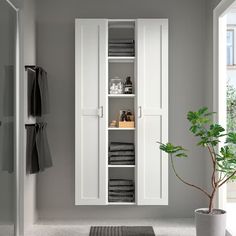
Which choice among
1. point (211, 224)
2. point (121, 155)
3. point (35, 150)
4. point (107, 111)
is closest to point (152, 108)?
point (107, 111)

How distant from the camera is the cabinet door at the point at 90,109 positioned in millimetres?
4785

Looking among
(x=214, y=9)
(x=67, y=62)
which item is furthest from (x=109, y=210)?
(x=214, y=9)

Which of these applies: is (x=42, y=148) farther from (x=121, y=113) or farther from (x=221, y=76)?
(x=221, y=76)

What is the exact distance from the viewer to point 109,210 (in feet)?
16.8

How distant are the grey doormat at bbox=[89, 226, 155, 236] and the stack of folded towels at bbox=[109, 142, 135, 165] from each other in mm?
667

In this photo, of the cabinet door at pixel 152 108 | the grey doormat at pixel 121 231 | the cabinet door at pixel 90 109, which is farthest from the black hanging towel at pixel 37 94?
the grey doormat at pixel 121 231

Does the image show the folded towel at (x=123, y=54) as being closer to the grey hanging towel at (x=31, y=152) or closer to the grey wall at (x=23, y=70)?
the grey wall at (x=23, y=70)

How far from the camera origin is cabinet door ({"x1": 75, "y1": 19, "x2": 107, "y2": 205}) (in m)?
4.79

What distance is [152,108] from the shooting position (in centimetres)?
480

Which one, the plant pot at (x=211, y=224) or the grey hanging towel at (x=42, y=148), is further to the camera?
the grey hanging towel at (x=42, y=148)

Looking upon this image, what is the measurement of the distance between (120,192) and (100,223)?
1.33 feet

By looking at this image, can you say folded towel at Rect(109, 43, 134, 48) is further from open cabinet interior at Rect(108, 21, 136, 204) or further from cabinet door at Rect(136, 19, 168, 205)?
cabinet door at Rect(136, 19, 168, 205)

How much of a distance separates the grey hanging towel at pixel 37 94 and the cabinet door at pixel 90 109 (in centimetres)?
34

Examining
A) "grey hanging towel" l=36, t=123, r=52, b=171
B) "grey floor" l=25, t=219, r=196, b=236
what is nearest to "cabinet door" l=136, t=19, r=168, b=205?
"grey floor" l=25, t=219, r=196, b=236
